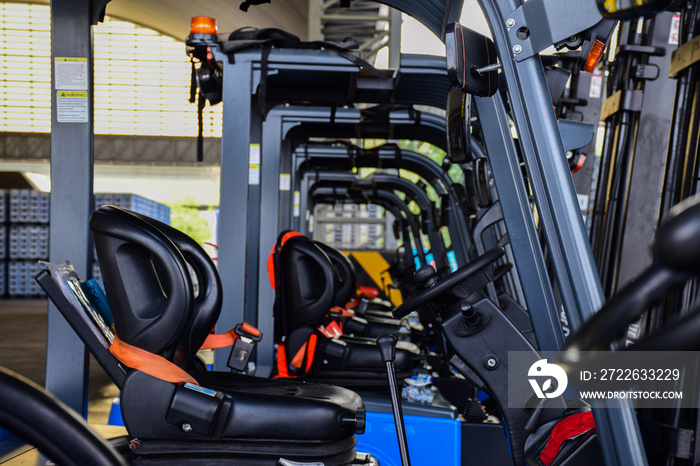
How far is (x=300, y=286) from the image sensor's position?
3.78 metres

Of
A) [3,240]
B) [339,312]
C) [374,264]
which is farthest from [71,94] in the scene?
[3,240]

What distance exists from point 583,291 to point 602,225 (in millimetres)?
2388

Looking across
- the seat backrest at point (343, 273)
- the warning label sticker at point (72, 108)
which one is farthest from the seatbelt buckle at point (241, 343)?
the seat backrest at point (343, 273)

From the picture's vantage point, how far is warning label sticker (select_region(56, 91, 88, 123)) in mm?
2635

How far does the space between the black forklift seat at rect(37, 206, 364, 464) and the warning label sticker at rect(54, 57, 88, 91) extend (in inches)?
42.1

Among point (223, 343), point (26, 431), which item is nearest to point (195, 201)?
point (223, 343)

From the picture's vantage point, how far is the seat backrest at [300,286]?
368cm

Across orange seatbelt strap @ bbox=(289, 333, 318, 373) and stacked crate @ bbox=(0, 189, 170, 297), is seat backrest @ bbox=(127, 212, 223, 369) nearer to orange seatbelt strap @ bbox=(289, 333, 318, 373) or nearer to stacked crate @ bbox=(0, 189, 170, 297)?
orange seatbelt strap @ bbox=(289, 333, 318, 373)

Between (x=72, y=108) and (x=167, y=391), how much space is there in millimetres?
1446

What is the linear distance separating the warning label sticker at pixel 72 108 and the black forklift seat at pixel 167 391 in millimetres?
976

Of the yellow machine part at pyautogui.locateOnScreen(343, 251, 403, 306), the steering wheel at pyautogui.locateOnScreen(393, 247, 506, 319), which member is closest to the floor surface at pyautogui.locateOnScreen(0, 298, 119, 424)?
the steering wheel at pyautogui.locateOnScreen(393, 247, 506, 319)

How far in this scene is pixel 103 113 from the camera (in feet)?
85.5

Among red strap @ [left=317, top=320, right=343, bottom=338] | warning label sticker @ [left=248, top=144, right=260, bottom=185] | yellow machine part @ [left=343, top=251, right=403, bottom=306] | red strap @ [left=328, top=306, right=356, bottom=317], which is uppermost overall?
warning label sticker @ [left=248, top=144, right=260, bottom=185]

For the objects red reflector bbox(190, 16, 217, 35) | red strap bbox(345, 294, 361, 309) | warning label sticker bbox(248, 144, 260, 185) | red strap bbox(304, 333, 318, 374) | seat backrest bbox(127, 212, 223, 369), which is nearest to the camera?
seat backrest bbox(127, 212, 223, 369)
